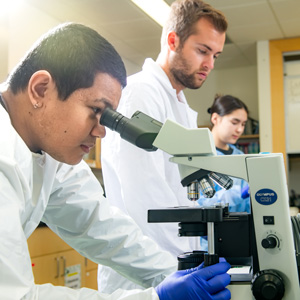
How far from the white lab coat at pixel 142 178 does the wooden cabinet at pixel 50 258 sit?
152 cm

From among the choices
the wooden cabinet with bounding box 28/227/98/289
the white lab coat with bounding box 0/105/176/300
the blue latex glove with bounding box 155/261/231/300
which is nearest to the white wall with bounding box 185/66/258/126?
the wooden cabinet with bounding box 28/227/98/289

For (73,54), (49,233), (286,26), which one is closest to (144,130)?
(73,54)

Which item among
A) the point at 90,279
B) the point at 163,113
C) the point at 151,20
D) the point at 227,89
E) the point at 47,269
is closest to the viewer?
the point at 163,113

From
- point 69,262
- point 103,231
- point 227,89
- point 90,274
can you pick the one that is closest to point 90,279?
point 90,274

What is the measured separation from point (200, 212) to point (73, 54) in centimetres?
44

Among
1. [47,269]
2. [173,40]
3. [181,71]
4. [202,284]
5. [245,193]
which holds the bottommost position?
[47,269]

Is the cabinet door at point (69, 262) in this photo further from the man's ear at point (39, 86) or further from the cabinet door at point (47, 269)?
the man's ear at point (39, 86)

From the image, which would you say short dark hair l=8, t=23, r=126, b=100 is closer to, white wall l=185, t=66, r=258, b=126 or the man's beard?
the man's beard

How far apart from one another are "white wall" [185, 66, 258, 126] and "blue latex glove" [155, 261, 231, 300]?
15.8 ft

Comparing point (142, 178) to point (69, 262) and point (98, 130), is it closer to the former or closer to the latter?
point (98, 130)

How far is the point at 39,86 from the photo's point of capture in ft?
3.16

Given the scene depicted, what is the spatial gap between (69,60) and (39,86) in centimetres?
9

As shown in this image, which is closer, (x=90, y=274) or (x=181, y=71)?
(x=181, y=71)

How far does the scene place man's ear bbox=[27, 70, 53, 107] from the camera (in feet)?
3.12
